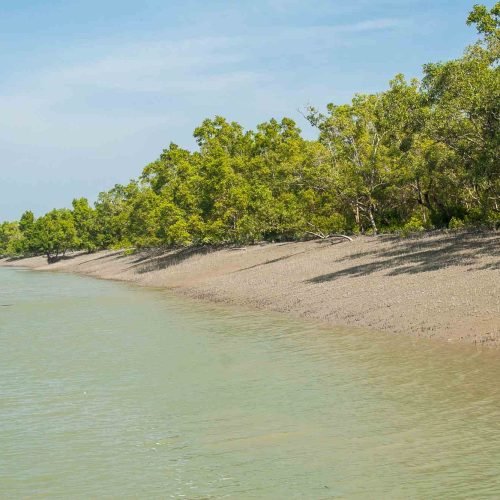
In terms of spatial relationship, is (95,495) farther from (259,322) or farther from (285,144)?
(285,144)

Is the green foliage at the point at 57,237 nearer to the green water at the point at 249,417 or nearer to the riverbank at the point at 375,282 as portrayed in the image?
the riverbank at the point at 375,282

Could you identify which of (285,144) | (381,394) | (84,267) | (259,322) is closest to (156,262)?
(285,144)

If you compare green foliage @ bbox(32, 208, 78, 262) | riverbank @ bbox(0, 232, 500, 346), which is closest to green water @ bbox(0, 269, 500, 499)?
riverbank @ bbox(0, 232, 500, 346)

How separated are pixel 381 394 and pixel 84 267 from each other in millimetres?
100812

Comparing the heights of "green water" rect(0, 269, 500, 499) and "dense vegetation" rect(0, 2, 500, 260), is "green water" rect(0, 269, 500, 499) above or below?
below

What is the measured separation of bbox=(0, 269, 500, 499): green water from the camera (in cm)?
1294

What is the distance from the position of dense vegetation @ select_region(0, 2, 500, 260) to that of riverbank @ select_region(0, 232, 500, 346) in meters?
4.34

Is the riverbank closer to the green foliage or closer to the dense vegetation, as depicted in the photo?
the dense vegetation

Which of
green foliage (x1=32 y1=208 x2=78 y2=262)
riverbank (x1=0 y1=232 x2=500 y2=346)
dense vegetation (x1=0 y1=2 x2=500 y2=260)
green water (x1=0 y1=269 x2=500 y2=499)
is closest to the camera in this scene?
green water (x1=0 y1=269 x2=500 y2=499)

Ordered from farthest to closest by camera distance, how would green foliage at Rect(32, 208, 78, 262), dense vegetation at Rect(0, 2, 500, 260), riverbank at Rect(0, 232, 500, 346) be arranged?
1. green foliage at Rect(32, 208, 78, 262)
2. dense vegetation at Rect(0, 2, 500, 260)
3. riverbank at Rect(0, 232, 500, 346)

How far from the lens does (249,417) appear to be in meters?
17.5

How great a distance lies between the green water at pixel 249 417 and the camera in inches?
509

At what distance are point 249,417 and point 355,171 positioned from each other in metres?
45.4

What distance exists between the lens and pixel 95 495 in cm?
1259
